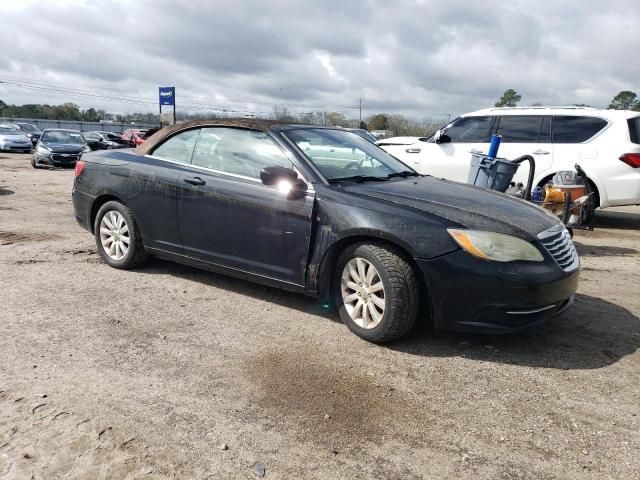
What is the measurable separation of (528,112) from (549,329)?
5766mm

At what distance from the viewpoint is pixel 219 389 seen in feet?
10.6

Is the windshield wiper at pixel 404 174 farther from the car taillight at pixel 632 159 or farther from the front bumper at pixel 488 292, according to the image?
the car taillight at pixel 632 159

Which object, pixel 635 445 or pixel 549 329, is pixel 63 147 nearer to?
pixel 549 329

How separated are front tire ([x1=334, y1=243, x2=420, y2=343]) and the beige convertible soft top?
59.1 inches

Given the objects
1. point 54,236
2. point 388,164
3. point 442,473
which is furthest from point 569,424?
point 54,236

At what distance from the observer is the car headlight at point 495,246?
11.8 ft

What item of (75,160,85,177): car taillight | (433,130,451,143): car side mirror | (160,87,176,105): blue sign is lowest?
(75,160,85,177): car taillight

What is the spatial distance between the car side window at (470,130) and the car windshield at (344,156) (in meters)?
4.38

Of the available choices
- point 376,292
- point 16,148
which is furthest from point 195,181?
point 16,148

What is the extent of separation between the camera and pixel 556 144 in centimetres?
868

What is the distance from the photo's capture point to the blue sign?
37188 mm

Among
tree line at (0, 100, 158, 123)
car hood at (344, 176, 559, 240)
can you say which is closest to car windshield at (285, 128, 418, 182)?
car hood at (344, 176, 559, 240)

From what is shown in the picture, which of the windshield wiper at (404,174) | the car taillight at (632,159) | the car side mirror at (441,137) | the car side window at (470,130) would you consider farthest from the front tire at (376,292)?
the car taillight at (632,159)

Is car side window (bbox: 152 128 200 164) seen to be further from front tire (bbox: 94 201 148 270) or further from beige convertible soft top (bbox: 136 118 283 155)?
front tire (bbox: 94 201 148 270)
